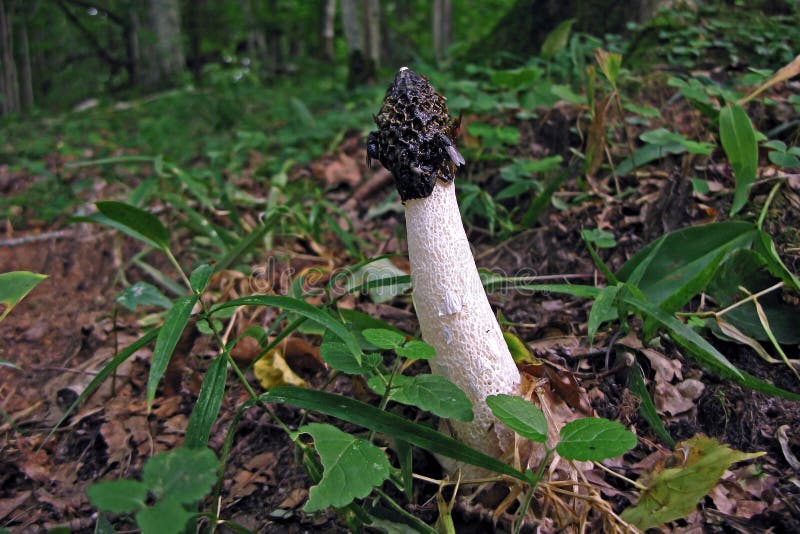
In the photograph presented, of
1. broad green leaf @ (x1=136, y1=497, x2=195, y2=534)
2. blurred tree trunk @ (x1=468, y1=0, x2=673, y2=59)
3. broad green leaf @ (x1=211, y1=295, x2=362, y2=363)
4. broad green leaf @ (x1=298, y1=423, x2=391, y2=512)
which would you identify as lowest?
broad green leaf @ (x1=298, y1=423, x2=391, y2=512)

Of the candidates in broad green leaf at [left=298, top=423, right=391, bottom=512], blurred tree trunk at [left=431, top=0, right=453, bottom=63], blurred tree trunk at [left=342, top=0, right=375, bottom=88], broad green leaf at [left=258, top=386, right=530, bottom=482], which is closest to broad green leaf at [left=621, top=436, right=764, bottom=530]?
broad green leaf at [left=258, top=386, right=530, bottom=482]

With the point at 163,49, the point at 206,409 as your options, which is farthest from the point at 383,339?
the point at 163,49

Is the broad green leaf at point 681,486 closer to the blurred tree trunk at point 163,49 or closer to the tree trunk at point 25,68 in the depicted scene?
the blurred tree trunk at point 163,49

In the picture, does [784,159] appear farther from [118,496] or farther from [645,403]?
[118,496]

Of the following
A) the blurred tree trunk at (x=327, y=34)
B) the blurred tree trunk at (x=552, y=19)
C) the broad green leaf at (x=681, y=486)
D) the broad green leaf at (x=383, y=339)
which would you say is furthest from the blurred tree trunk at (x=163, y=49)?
the broad green leaf at (x=681, y=486)

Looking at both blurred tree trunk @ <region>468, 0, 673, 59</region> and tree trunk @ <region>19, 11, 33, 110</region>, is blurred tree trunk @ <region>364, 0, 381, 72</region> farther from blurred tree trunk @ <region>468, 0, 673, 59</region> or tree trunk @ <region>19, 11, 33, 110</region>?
tree trunk @ <region>19, 11, 33, 110</region>

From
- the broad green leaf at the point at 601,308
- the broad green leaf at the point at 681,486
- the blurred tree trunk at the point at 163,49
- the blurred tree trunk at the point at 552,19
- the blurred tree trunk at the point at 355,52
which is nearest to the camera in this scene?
the broad green leaf at the point at 681,486

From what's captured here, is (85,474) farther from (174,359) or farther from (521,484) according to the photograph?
(521,484)
